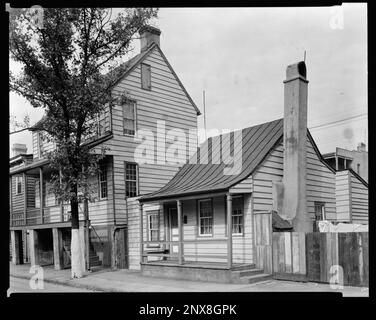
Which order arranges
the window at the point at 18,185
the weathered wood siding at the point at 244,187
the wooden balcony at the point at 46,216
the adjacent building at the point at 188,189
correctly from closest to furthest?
the weathered wood siding at the point at 244,187
the adjacent building at the point at 188,189
the wooden balcony at the point at 46,216
the window at the point at 18,185

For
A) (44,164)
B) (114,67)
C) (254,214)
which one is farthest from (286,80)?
(44,164)

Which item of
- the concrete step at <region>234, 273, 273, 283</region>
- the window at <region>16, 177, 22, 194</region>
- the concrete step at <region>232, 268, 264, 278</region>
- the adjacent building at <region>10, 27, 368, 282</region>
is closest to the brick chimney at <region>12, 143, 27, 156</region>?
the window at <region>16, 177, 22, 194</region>

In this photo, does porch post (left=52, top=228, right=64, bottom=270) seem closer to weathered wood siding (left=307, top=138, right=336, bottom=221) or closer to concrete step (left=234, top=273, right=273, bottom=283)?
concrete step (left=234, top=273, right=273, bottom=283)

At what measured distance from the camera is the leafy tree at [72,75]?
665 inches

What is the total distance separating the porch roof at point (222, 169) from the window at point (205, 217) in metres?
0.88

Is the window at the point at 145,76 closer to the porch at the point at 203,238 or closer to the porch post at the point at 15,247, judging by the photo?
the porch at the point at 203,238

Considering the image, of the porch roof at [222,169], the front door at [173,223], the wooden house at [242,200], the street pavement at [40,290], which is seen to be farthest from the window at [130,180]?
the street pavement at [40,290]

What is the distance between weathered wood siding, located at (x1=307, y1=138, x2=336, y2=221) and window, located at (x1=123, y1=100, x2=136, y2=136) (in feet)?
27.2

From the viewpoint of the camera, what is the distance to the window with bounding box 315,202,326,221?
1947cm

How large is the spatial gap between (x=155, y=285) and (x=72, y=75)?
798 centimetres

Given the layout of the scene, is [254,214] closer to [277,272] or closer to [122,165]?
[277,272]

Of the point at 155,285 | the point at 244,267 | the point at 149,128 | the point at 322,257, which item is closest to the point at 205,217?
the point at 244,267

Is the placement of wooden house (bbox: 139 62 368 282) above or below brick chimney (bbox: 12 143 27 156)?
below

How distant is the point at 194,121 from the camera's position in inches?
1019
